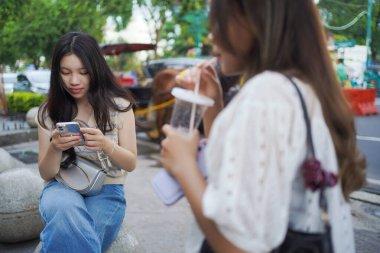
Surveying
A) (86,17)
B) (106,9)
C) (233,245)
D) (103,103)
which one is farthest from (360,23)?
(86,17)

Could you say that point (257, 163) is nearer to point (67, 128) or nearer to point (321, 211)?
point (321, 211)

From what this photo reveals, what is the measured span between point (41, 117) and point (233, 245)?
1770 mm

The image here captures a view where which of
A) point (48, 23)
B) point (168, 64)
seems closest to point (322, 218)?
point (168, 64)

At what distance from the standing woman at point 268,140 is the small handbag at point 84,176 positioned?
1.20 metres

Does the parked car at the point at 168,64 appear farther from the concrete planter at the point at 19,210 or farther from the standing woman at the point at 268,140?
the standing woman at the point at 268,140

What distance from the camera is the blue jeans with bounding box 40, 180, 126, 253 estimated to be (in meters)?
2.05

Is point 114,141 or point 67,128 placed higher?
point 67,128

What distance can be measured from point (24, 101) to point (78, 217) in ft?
31.4

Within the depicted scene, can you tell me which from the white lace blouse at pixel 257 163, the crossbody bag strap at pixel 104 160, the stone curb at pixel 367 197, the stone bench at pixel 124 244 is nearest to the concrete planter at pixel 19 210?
the stone bench at pixel 124 244

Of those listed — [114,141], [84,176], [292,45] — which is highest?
[292,45]

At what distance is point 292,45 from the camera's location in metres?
1.08

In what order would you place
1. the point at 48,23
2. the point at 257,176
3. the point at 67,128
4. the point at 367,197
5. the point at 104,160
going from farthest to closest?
the point at 48,23, the point at 367,197, the point at 104,160, the point at 67,128, the point at 257,176

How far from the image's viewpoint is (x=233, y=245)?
98 cm

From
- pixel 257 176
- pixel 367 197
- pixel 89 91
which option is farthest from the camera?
pixel 367 197
